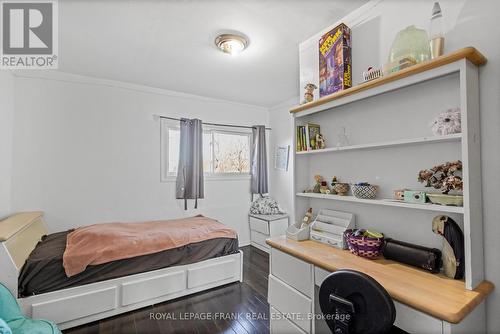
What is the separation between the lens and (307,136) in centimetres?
201

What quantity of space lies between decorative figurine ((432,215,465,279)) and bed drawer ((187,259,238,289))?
210cm

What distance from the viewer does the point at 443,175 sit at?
4.14ft

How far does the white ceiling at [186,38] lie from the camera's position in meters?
1.80

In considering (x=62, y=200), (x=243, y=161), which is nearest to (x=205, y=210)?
(x=243, y=161)

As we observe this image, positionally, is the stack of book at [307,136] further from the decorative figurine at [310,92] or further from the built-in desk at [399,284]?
the built-in desk at [399,284]

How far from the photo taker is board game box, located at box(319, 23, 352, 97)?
1730 mm

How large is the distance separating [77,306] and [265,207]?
289 cm

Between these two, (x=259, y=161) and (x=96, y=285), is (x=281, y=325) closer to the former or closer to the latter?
(x=96, y=285)

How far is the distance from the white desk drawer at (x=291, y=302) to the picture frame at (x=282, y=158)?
265 centimetres

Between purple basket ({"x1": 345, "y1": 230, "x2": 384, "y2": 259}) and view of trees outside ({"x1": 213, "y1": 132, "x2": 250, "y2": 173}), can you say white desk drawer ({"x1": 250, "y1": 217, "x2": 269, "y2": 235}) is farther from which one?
purple basket ({"x1": 345, "y1": 230, "x2": 384, "y2": 259})

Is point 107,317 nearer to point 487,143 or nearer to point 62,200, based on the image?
point 62,200

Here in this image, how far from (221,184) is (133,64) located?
227cm

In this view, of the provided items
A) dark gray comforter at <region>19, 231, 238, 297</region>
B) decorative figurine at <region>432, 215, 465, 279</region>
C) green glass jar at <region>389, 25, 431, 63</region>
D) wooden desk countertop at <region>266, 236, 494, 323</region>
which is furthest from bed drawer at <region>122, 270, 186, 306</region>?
green glass jar at <region>389, 25, 431, 63</region>

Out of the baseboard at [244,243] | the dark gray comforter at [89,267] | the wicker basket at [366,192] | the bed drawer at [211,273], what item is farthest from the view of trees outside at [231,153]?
the wicker basket at [366,192]
